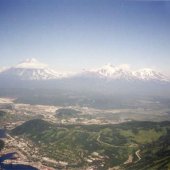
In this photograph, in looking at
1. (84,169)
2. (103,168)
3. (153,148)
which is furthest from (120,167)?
(153,148)

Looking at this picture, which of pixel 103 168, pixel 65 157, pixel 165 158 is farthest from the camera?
pixel 65 157

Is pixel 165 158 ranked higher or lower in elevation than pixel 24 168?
higher

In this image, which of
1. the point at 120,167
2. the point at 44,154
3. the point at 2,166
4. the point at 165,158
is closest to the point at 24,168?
the point at 2,166

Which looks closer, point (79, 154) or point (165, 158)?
point (165, 158)

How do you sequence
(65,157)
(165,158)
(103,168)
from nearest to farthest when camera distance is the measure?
(165,158)
(103,168)
(65,157)

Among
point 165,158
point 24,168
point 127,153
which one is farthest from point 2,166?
point 165,158

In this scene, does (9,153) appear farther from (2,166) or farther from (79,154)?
(79,154)

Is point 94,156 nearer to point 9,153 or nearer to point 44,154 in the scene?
point 44,154
